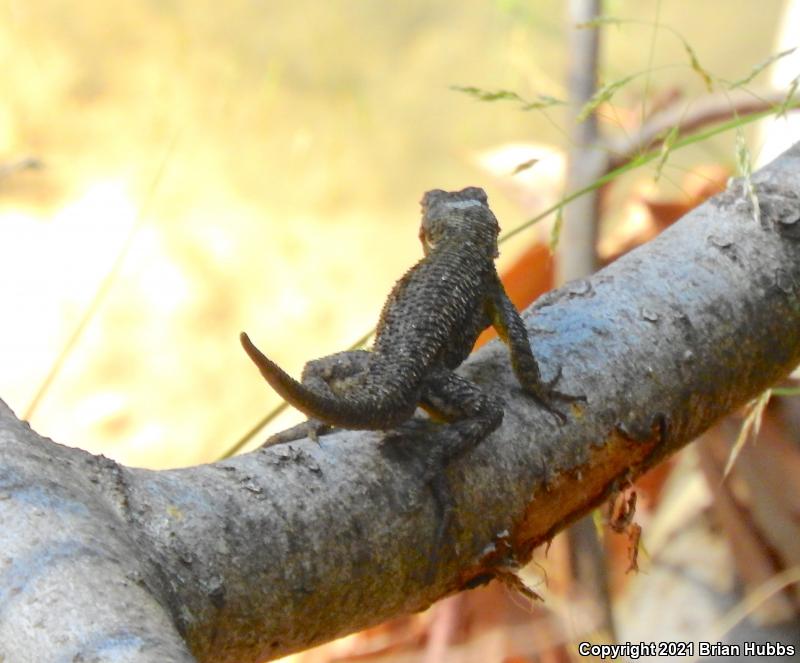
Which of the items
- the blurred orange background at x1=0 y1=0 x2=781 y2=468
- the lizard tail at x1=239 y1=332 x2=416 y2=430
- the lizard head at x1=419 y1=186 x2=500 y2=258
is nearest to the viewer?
the lizard tail at x1=239 y1=332 x2=416 y2=430

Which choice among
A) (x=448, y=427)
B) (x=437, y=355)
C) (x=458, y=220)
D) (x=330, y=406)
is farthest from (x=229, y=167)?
(x=330, y=406)

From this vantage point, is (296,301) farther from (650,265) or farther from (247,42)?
(650,265)

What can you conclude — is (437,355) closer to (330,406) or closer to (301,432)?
(301,432)

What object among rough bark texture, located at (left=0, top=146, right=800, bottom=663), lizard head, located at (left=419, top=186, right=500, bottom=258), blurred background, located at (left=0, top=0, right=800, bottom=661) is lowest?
rough bark texture, located at (left=0, top=146, right=800, bottom=663)

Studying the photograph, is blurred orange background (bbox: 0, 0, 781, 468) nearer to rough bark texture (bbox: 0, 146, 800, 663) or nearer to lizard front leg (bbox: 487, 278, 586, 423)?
lizard front leg (bbox: 487, 278, 586, 423)

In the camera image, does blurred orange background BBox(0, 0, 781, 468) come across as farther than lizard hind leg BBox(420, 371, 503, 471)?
Yes

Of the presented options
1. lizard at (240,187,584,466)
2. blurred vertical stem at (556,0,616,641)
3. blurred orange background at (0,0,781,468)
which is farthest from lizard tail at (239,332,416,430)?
blurred orange background at (0,0,781,468)
